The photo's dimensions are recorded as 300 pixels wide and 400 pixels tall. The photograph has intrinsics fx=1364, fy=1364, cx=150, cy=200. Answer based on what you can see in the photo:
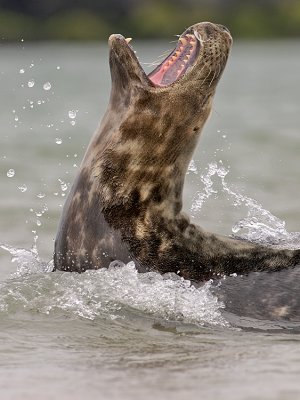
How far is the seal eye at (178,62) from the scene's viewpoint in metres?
7.95

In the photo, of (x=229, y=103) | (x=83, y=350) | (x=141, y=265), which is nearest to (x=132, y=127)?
(x=141, y=265)

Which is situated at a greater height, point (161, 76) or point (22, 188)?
point (22, 188)

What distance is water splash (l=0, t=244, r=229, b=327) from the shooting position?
25.4 ft

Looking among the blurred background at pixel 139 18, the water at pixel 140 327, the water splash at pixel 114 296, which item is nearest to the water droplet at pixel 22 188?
the water at pixel 140 327

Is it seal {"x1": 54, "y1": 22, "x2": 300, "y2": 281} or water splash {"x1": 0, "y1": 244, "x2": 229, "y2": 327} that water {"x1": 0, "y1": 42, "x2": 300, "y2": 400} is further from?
seal {"x1": 54, "y1": 22, "x2": 300, "y2": 281}

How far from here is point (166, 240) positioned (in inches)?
307

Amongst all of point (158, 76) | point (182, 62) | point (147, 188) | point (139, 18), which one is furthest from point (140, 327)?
point (139, 18)

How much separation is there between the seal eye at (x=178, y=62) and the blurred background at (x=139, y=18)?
4329 cm

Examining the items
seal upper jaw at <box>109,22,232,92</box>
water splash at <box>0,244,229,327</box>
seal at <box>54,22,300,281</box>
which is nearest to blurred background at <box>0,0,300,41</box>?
water splash at <box>0,244,229,327</box>

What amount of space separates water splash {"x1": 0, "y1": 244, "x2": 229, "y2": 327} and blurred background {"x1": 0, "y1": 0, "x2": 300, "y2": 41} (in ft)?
142

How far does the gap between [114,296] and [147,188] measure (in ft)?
2.31

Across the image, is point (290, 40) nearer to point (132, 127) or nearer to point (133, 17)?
point (133, 17)

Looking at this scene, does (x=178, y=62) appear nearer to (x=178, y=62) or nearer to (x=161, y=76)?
(x=178, y=62)

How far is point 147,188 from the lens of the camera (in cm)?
785
